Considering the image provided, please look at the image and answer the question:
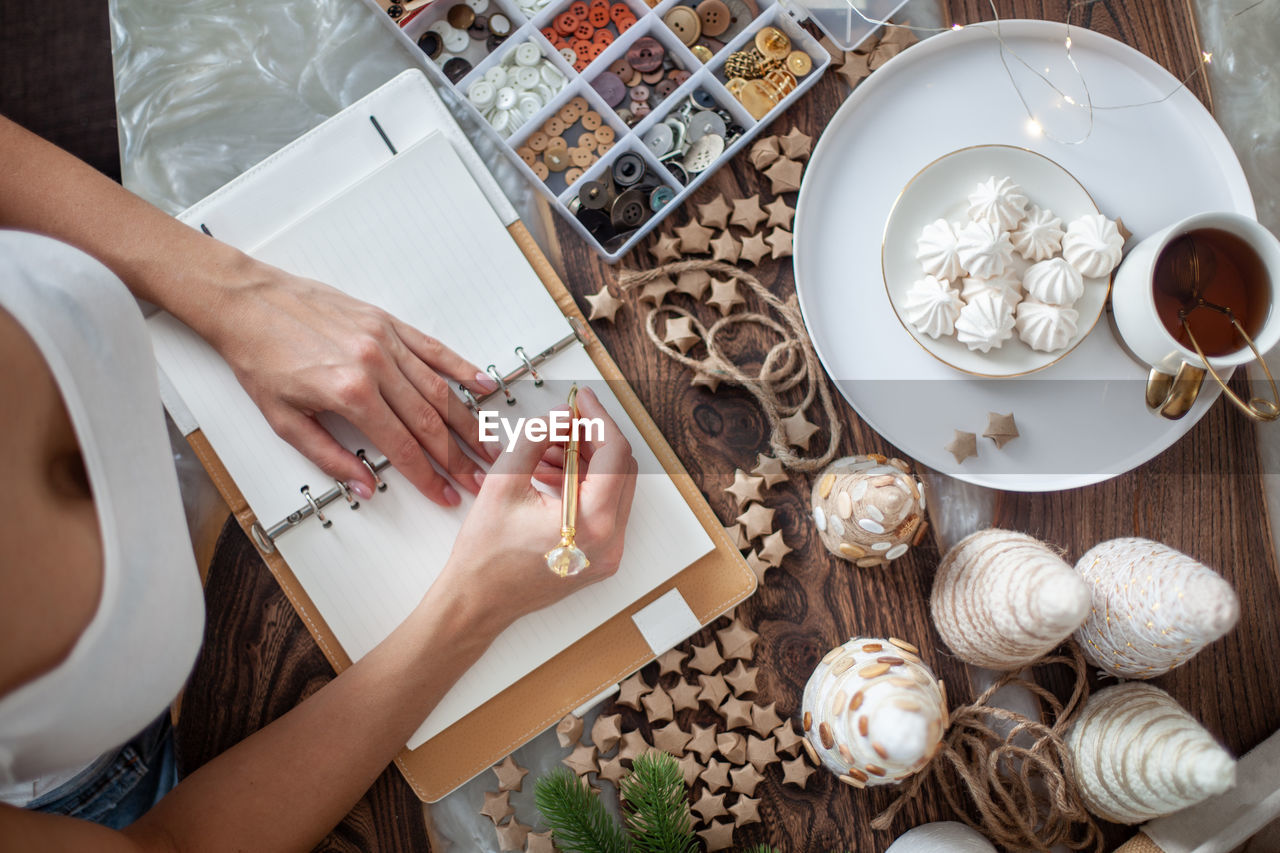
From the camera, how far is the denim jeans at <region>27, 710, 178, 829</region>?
818 millimetres

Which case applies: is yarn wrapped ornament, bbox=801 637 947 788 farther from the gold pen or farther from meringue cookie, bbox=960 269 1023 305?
meringue cookie, bbox=960 269 1023 305

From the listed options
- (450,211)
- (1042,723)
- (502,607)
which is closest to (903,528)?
(1042,723)

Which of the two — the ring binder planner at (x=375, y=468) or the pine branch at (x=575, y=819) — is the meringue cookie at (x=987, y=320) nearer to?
the ring binder planner at (x=375, y=468)

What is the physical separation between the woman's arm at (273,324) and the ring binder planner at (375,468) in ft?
0.05

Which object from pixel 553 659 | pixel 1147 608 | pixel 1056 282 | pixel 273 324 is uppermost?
pixel 273 324

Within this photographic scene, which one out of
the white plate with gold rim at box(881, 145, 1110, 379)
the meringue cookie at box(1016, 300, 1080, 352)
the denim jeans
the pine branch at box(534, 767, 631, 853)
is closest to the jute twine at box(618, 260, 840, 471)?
the white plate with gold rim at box(881, 145, 1110, 379)

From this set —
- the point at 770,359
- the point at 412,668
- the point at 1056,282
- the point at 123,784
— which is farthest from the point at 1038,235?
the point at 123,784

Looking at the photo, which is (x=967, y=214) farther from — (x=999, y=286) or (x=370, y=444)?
(x=370, y=444)

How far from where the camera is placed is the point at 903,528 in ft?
2.68

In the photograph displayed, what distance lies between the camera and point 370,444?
36.4 inches

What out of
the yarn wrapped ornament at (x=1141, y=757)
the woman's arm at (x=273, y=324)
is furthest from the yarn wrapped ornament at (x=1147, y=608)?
the woman's arm at (x=273, y=324)

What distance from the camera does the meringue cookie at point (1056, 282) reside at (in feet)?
2.72

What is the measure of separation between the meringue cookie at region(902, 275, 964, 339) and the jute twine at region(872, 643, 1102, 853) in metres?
0.40

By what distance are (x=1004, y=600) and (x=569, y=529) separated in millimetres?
432
